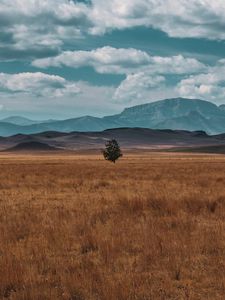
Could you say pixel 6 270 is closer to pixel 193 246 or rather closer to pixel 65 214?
pixel 193 246

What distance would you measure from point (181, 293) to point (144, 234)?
4155 mm

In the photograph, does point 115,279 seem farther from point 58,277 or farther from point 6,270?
point 6,270

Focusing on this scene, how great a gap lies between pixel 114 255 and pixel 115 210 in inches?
281

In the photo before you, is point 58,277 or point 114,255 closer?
point 58,277

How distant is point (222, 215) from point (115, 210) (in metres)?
3.88

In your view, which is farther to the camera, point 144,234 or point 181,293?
point 144,234

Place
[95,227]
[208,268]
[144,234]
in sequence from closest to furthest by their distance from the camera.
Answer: [208,268] < [144,234] < [95,227]

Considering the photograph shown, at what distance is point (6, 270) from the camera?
27.4 feet

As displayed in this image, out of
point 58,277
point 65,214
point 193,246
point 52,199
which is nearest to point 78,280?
point 58,277

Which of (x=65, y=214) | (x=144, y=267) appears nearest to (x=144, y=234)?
(x=144, y=267)

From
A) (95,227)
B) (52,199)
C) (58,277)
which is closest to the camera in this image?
(58,277)

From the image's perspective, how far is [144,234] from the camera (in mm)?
11773

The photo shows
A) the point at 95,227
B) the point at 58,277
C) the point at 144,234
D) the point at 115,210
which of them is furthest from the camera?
the point at 115,210

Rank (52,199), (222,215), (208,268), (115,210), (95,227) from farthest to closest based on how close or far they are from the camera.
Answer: (52,199), (115,210), (222,215), (95,227), (208,268)
